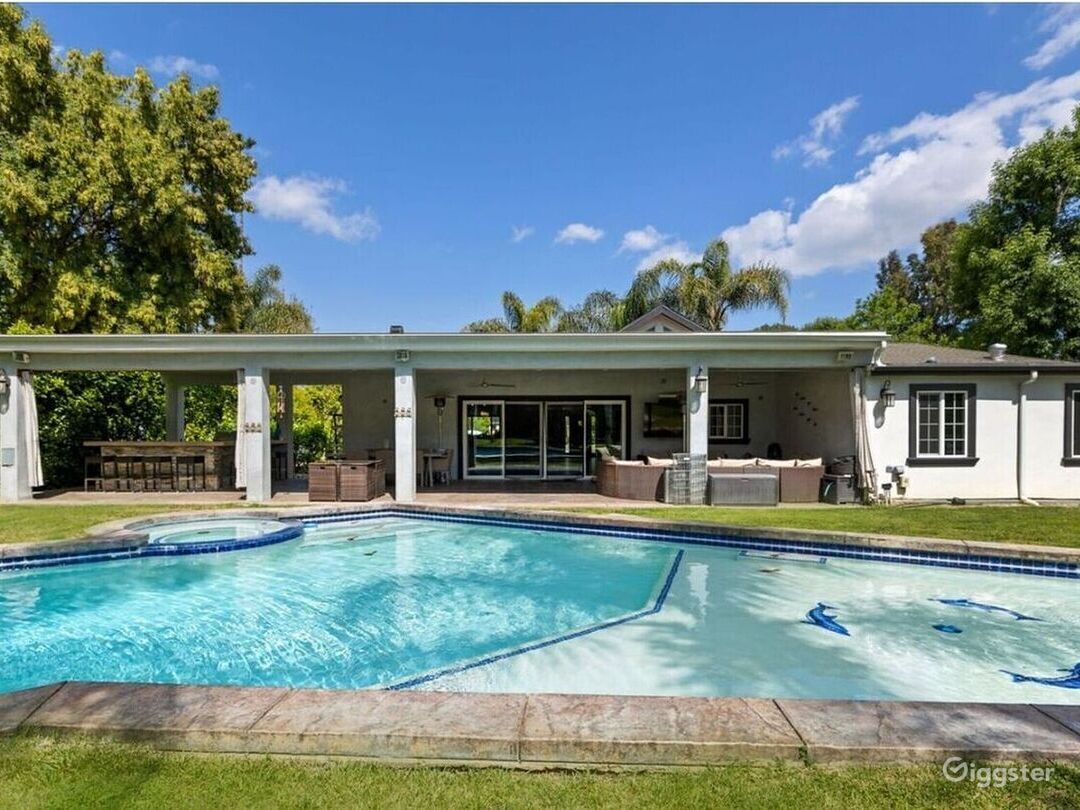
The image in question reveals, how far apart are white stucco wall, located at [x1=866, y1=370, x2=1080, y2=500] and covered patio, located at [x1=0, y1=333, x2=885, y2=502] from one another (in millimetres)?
926

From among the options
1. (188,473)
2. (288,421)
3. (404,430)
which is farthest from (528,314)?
(188,473)

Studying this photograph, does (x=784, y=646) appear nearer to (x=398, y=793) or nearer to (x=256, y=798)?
(x=398, y=793)

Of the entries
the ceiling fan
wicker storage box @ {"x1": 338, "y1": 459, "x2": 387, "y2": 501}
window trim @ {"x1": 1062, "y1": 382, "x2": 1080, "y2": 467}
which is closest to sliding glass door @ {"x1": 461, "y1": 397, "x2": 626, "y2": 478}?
the ceiling fan

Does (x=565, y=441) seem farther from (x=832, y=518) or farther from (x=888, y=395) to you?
(x=888, y=395)

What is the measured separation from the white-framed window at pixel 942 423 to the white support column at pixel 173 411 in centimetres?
1763

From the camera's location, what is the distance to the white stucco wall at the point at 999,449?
35.7ft

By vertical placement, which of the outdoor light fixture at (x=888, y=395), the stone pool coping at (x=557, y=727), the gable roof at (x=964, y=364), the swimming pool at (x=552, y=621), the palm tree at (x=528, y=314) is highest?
the palm tree at (x=528, y=314)

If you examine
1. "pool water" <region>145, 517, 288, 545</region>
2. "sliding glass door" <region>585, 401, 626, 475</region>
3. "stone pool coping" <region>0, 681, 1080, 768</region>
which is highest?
"sliding glass door" <region>585, 401, 626, 475</region>

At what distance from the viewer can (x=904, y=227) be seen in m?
32.4

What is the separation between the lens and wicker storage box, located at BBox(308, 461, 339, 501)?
11.1 metres

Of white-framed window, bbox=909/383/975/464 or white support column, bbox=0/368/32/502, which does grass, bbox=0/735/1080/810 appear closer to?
white-framed window, bbox=909/383/975/464

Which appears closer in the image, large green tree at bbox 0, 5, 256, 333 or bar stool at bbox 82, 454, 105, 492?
bar stool at bbox 82, 454, 105, 492

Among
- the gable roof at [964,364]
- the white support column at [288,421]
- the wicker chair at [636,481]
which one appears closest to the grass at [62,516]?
the white support column at [288,421]

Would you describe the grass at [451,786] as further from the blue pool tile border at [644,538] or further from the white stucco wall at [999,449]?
the white stucco wall at [999,449]
